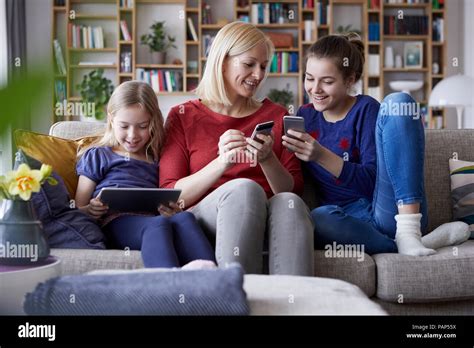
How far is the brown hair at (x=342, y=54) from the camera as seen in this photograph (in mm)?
2053

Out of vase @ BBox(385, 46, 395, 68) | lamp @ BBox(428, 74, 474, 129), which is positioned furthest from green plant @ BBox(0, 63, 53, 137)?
vase @ BBox(385, 46, 395, 68)

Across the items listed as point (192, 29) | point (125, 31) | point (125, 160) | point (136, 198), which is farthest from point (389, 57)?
point (136, 198)

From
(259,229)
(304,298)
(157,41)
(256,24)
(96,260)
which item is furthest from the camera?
(256,24)

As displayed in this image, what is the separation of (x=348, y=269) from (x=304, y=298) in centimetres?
84

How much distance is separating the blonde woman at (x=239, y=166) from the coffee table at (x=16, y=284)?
62 cm

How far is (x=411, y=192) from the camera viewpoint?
180 cm

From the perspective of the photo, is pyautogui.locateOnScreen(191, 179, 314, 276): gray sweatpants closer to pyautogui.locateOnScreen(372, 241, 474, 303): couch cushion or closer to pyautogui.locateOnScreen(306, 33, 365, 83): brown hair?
pyautogui.locateOnScreen(372, 241, 474, 303): couch cushion

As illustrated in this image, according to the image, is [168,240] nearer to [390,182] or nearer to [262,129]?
[262,129]

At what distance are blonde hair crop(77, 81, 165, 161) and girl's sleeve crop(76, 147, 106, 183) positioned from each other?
46 mm

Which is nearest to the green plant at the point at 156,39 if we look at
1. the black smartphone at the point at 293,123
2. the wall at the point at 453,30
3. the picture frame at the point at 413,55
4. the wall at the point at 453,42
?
the wall at the point at 453,30

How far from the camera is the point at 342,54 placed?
206cm

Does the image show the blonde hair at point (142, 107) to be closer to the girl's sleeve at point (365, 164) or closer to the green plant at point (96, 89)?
the girl's sleeve at point (365, 164)
